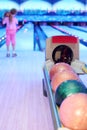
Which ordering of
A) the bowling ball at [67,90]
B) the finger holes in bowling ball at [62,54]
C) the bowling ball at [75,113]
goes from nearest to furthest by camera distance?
the bowling ball at [75,113], the bowling ball at [67,90], the finger holes in bowling ball at [62,54]

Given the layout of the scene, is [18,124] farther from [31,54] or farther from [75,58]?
[31,54]

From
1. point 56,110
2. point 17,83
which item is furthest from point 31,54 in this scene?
point 56,110

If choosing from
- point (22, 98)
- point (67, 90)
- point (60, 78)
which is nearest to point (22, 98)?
point (22, 98)

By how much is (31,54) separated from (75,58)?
221cm

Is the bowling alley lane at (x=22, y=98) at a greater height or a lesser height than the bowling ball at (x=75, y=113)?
lesser

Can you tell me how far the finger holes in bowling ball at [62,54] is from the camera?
11.4 feet

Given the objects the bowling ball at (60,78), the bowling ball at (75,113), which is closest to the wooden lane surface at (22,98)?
the bowling ball at (60,78)

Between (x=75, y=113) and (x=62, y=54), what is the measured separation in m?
1.95

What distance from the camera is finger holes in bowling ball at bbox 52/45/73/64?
348 cm

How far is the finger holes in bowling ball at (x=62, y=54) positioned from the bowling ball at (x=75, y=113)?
1.76m

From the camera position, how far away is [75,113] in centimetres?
161

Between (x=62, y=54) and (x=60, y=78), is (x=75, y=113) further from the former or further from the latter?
(x=62, y=54)

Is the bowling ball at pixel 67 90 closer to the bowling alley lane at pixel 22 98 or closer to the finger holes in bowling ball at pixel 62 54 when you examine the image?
the bowling alley lane at pixel 22 98

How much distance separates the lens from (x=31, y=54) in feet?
18.4
